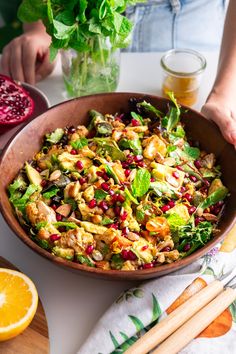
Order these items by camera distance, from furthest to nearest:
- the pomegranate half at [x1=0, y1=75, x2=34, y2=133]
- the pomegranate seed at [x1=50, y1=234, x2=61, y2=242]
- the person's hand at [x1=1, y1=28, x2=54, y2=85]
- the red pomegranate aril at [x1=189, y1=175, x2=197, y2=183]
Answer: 1. the person's hand at [x1=1, y1=28, x2=54, y2=85]
2. the pomegranate half at [x1=0, y1=75, x2=34, y2=133]
3. the red pomegranate aril at [x1=189, y1=175, x2=197, y2=183]
4. the pomegranate seed at [x1=50, y1=234, x2=61, y2=242]

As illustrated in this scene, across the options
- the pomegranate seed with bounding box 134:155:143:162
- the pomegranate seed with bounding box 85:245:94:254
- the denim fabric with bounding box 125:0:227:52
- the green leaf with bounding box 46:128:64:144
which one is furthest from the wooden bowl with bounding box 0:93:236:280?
the denim fabric with bounding box 125:0:227:52

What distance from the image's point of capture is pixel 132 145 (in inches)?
68.3

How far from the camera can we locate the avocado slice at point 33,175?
166cm

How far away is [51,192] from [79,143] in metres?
0.23

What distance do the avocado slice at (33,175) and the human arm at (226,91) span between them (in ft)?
1.98

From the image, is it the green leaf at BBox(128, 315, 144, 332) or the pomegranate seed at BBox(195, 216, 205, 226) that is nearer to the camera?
the green leaf at BBox(128, 315, 144, 332)

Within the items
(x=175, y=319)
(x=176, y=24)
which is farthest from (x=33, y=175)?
(x=176, y=24)

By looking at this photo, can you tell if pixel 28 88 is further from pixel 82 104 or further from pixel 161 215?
pixel 161 215

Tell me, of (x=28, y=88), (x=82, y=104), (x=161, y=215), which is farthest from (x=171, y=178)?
(x=28, y=88)

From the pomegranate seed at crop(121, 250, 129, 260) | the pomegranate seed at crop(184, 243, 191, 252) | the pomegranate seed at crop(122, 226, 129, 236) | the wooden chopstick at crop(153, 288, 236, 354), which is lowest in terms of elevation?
the wooden chopstick at crop(153, 288, 236, 354)

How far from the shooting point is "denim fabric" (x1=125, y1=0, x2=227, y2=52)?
2646 millimetres

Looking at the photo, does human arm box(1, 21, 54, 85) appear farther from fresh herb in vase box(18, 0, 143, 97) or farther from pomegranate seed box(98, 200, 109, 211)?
pomegranate seed box(98, 200, 109, 211)

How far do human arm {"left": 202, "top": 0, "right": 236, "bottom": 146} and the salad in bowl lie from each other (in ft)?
0.34

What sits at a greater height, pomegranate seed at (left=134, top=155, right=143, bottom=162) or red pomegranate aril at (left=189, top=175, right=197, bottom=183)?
pomegranate seed at (left=134, top=155, right=143, bottom=162)
